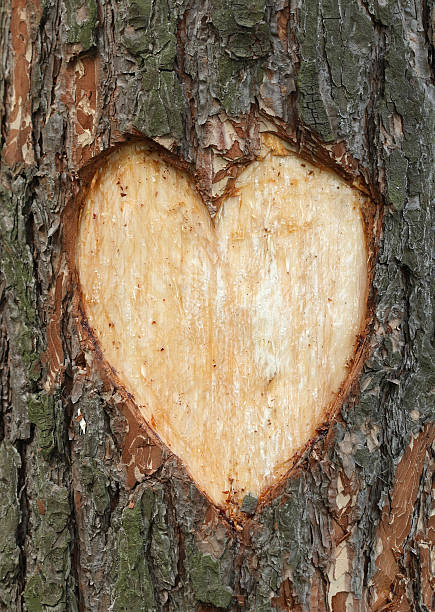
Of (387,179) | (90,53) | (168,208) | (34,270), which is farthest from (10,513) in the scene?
(387,179)

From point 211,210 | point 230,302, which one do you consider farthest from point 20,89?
point 230,302

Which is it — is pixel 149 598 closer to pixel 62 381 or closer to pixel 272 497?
pixel 272 497

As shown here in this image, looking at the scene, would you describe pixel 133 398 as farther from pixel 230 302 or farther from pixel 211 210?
pixel 211 210

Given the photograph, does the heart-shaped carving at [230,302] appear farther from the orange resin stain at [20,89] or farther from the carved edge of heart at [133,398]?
the orange resin stain at [20,89]

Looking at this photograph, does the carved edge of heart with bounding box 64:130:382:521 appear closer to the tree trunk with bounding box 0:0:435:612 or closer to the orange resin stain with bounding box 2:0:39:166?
the tree trunk with bounding box 0:0:435:612

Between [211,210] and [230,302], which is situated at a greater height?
[211,210]

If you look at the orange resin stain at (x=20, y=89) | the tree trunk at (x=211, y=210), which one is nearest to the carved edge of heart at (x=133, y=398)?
the tree trunk at (x=211, y=210)
